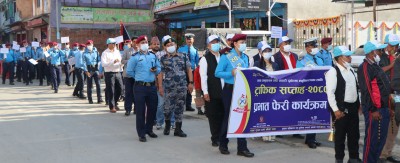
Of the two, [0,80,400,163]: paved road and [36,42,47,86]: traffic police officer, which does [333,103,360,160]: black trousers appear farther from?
[36,42,47,86]: traffic police officer

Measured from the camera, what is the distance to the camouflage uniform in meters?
8.87

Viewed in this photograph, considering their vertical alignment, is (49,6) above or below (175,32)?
above

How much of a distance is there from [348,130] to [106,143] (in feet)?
13.5

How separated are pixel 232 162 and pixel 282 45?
8.16 feet

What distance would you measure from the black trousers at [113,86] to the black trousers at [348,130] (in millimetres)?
7221

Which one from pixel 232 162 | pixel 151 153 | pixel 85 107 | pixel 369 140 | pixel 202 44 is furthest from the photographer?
pixel 202 44

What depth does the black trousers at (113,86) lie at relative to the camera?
12422mm

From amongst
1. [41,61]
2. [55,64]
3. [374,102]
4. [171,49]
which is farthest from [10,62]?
[374,102]

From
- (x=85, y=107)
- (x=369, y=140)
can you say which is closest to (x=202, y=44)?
(x=85, y=107)

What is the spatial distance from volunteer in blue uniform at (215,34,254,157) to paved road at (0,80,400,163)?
166 mm

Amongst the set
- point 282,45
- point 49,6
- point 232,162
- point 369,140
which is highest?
point 49,6

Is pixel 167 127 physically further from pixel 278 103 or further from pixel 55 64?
pixel 55 64

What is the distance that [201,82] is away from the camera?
7727 millimetres

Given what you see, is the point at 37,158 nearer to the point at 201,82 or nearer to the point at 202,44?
the point at 201,82
